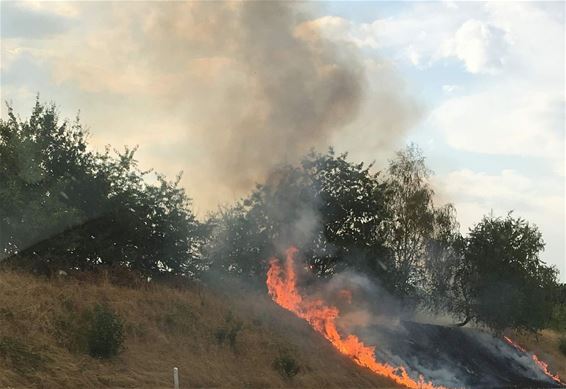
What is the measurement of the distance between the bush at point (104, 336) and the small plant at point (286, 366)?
771cm

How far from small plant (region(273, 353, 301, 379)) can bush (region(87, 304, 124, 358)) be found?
771 centimetres

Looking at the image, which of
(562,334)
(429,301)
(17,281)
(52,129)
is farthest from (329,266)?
(562,334)

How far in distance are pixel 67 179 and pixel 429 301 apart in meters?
32.0

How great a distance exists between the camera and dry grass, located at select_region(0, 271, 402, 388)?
19.1 metres

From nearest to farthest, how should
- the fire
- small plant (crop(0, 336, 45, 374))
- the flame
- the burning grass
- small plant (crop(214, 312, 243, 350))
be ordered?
1. small plant (crop(0, 336, 45, 374))
2. small plant (crop(214, 312, 243, 350))
3. the fire
4. the burning grass
5. the flame

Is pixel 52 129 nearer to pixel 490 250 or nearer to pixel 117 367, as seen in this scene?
pixel 117 367

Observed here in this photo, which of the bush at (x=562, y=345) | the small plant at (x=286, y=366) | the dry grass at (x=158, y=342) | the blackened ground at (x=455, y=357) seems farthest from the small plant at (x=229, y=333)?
the bush at (x=562, y=345)

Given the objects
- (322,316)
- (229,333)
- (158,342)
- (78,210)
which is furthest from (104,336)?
(322,316)

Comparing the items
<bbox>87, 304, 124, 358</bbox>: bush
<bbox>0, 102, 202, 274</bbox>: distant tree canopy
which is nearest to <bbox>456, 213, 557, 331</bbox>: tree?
<bbox>0, 102, 202, 274</bbox>: distant tree canopy

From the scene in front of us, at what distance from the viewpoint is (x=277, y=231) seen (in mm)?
42812

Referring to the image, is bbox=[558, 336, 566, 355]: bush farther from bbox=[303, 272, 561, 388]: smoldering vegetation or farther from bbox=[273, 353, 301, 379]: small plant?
bbox=[273, 353, 301, 379]: small plant

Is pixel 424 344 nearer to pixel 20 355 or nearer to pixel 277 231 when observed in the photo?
pixel 277 231

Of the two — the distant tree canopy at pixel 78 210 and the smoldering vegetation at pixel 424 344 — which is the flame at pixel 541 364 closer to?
the smoldering vegetation at pixel 424 344

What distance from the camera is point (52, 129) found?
35844 mm
